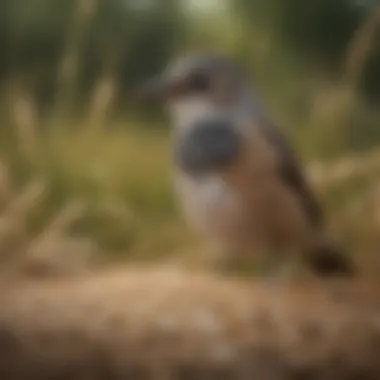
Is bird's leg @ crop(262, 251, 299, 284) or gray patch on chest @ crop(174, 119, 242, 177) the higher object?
gray patch on chest @ crop(174, 119, 242, 177)

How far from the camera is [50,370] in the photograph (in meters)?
1.42

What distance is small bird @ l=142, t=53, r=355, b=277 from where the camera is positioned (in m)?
1.44

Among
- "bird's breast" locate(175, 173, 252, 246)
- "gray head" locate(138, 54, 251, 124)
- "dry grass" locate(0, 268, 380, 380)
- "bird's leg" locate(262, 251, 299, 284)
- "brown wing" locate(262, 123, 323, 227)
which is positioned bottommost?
"dry grass" locate(0, 268, 380, 380)

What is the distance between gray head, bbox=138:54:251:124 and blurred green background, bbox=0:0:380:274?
0.02 metres

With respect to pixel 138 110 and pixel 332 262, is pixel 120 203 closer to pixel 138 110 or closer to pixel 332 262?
pixel 138 110

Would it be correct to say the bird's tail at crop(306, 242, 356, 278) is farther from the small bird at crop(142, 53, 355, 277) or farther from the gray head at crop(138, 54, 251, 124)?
the gray head at crop(138, 54, 251, 124)

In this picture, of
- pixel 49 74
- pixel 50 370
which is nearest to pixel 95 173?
pixel 49 74

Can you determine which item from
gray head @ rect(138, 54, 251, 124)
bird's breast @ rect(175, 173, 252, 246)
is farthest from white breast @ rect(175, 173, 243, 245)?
gray head @ rect(138, 54, 251, 124)

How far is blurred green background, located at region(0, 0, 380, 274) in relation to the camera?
145 cm

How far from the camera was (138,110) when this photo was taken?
1.46m

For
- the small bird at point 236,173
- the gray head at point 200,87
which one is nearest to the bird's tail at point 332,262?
the small bird at point 236,173

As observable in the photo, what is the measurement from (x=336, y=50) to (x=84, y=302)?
628 millimetres

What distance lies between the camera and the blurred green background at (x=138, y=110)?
1.45m

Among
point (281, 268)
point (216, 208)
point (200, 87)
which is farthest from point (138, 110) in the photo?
point (281, 268)
